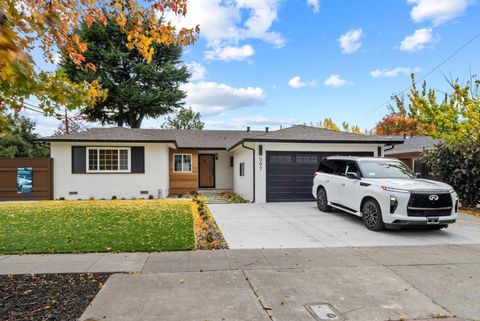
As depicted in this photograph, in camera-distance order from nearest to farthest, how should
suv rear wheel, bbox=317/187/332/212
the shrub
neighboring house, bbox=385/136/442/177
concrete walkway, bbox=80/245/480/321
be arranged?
concrete walkway, bbox=80/245/480/321 → suv rear wheel, bbox=317/187/332/212 → the shrub → neighboring house, bbox=385/136/442/177

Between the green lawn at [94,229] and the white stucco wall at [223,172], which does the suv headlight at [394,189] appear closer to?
the green lawn at [94,229]

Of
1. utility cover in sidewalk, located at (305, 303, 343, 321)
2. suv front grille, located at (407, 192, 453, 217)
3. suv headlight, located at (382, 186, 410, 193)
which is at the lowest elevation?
utility cover in sidewalk, located at (305, 303, 343, 321)

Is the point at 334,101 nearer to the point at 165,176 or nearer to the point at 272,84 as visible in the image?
the point at 272,84

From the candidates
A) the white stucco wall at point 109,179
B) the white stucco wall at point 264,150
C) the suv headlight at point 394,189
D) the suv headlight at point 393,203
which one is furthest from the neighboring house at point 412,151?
the white stucco wall at point 109,179

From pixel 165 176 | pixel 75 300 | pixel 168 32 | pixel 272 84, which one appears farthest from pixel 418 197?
pixel 272 84

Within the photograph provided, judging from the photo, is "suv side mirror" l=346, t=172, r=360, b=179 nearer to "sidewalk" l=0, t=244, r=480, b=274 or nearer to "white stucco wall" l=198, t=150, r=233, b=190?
"sidewalk" l=0, t=244, r=480, b=274

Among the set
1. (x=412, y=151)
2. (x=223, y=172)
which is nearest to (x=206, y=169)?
(x=223, y=172)

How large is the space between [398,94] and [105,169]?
2497 centimetres

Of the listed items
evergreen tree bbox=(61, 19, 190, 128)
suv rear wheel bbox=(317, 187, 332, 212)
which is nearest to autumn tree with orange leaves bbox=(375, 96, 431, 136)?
evergreen tree bbox=(61, 19, 190, 128)

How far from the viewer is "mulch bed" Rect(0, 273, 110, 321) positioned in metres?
3.55

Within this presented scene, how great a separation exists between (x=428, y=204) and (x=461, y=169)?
19.1 feet

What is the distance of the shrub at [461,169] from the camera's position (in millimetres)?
11578

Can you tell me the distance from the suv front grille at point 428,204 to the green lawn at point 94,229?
5.01 meters

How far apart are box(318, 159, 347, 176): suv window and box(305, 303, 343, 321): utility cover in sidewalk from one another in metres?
6.45
